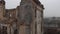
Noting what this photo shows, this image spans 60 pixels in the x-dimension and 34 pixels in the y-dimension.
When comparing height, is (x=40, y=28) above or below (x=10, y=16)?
below

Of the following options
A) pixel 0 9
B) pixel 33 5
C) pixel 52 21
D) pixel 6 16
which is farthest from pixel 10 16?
pixel 52 21

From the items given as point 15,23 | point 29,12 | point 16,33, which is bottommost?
point 16,33

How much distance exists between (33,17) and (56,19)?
48.8 feet

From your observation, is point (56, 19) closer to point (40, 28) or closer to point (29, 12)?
point (40, 28)

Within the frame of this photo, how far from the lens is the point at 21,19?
1586cm

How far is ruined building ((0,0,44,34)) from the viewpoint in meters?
15.3

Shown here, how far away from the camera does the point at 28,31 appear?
1523 cm

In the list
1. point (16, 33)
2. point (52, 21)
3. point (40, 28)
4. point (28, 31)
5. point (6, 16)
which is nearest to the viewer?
point (28, 31)

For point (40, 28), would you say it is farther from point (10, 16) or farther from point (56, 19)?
point (56, 19)

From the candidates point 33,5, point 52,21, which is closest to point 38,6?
point 33,5

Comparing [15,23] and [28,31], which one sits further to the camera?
[15,23]

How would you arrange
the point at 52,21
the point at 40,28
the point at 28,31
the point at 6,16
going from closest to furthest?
the point at 28,31
the point at 6,16
the point at 40,28
the point at 52,21

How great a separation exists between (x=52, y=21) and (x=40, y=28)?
1072 centimetres

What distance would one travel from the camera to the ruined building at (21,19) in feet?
50.3
